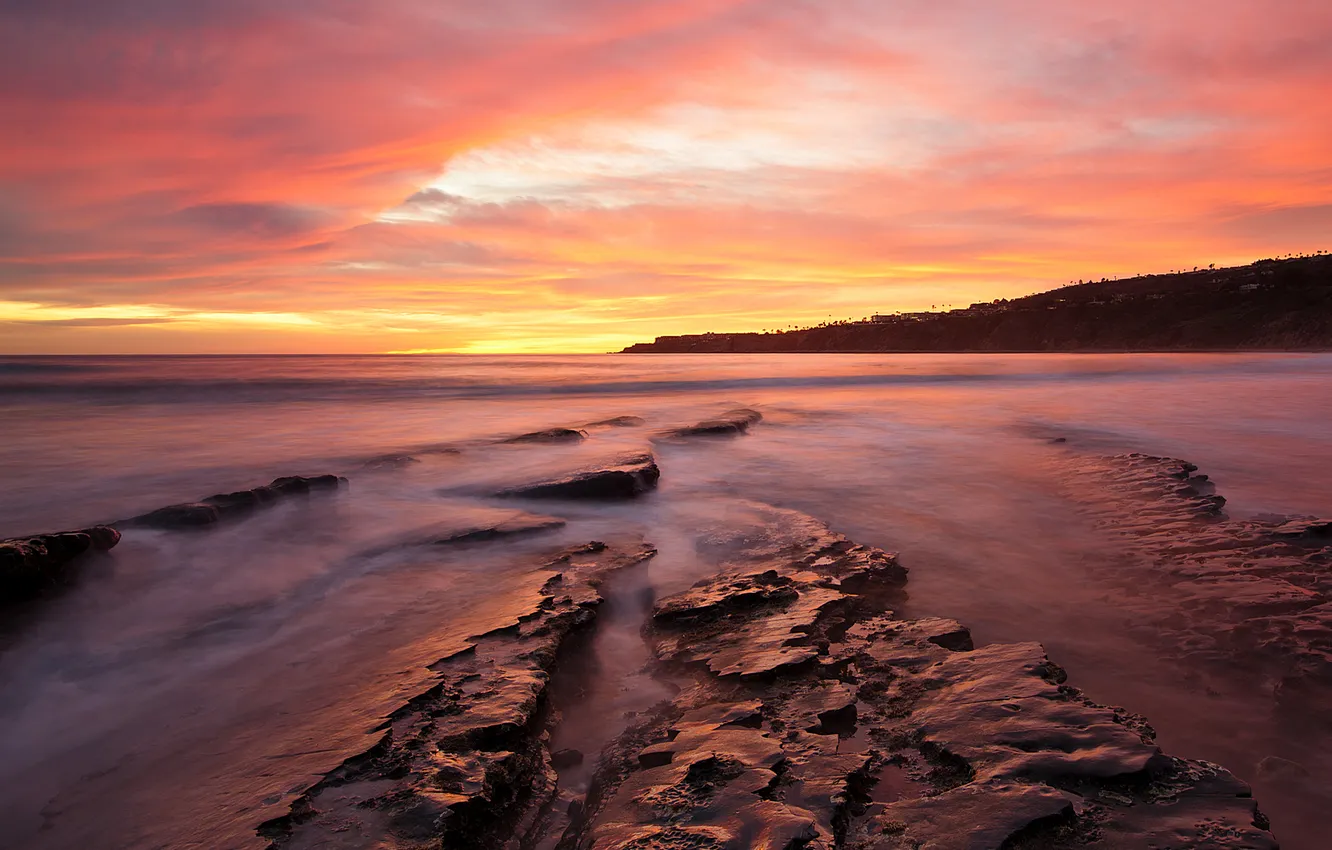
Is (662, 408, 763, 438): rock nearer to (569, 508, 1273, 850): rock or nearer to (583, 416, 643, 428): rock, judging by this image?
(583, 416, 643, 428): rock

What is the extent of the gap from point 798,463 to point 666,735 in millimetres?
7697

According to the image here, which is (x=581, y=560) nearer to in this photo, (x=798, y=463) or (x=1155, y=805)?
(x=1155, y=805)

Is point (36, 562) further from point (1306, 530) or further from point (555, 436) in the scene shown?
point (1306, 530)

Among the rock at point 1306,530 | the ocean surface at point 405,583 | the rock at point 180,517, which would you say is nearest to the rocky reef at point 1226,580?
the rock at point 1306,530

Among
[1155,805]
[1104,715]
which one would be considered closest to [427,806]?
[1155,805]

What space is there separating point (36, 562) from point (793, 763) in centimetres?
539

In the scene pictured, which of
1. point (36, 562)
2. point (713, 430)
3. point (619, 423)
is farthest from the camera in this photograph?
point (619, 423)

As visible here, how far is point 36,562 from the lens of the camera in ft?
15.8

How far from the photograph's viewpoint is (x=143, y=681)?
3.93 meters

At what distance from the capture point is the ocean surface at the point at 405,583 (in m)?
2.91

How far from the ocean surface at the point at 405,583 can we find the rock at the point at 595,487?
300mm

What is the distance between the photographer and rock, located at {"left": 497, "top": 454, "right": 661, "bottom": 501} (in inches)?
304

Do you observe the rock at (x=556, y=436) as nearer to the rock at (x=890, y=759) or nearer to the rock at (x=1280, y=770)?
the rock at (x=890, y=759)

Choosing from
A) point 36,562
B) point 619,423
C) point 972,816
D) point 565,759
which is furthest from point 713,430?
point 972,816
